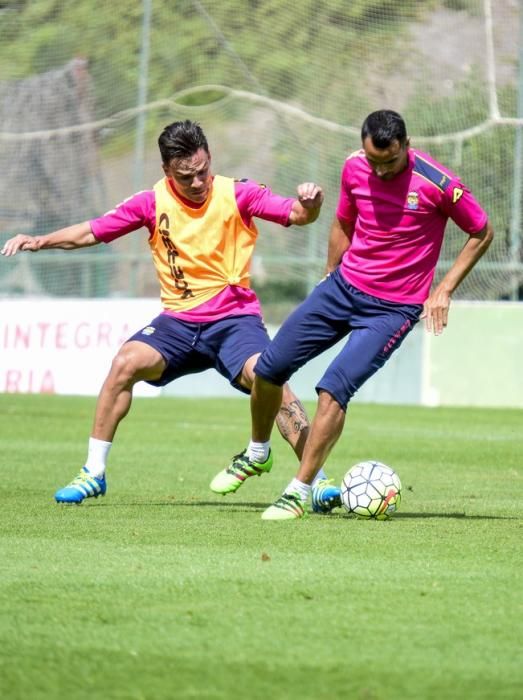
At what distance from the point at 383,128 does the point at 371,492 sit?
196cm

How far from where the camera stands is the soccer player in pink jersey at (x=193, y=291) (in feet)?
27.7

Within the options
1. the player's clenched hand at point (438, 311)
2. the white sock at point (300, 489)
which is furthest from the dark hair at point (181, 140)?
the white sock at point (300, 489)

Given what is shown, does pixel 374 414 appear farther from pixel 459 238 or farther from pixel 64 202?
pixel 64 202

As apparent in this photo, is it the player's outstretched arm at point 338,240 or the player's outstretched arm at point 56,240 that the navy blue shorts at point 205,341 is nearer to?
the player's outstretched arm at point 56,240

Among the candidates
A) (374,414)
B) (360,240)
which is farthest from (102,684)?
(374,414)

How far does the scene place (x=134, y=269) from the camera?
23.4 m

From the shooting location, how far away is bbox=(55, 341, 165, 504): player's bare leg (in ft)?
27.8

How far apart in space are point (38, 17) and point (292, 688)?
72.5 ft

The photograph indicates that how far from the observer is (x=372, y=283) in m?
7.77

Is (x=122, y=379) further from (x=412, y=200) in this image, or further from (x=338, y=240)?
(x=412, y=200)

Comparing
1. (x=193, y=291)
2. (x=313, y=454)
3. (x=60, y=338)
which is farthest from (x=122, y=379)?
(x=60, y=338)

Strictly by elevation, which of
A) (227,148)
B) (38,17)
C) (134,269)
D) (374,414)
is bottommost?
(374,414)

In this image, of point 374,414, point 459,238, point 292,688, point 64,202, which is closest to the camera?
point 292,688

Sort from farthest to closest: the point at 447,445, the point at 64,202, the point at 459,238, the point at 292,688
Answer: the point at 64,202
the point at 459,238
the point at 447,445
the point at 292,688
